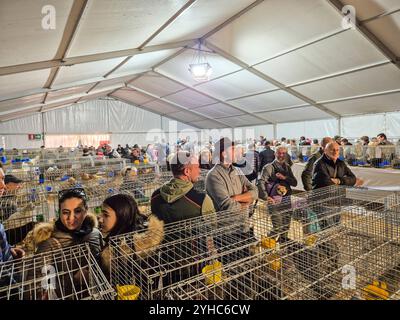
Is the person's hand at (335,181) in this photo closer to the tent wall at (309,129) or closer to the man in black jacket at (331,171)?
the man in black jacket at (331,171)

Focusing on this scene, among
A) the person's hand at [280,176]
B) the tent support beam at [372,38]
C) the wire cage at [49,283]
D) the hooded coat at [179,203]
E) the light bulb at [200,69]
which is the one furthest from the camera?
the light bulb at [200,69]

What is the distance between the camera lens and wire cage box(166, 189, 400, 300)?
125 centimetres

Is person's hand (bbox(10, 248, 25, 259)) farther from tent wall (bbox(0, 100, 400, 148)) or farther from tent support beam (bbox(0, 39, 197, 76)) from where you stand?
tent wall (bbox(0, 100, 400, 148))

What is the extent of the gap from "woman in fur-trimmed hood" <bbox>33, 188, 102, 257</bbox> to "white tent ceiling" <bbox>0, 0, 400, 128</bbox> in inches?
64.0

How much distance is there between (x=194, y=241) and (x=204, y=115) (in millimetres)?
13515

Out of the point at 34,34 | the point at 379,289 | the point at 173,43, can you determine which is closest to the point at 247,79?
the point at 173,43

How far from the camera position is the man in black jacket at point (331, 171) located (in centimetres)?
290

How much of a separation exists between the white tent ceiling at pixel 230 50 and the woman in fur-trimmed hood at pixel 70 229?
1627 mm

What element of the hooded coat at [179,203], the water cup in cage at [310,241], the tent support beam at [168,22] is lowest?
the water cup in cage at [310,241]

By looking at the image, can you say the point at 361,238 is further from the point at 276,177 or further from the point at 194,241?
the point at 276,177

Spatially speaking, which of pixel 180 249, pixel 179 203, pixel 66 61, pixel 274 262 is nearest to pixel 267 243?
pixel 274 262

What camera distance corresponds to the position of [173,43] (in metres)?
6.36

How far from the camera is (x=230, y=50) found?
286 inches

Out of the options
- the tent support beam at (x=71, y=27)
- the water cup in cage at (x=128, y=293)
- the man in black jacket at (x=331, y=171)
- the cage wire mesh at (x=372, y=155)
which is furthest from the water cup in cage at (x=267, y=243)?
the cage wire mesh at (x=372, y=155)
